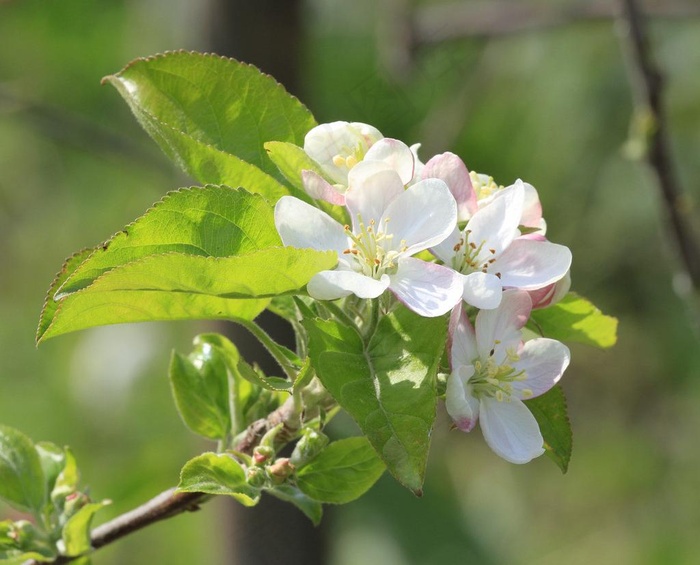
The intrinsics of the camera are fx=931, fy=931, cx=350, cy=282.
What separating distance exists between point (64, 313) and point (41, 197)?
323 cm

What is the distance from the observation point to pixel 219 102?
0.82 m

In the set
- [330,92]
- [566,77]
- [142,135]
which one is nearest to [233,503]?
[330,92]

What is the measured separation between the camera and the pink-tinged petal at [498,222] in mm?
728

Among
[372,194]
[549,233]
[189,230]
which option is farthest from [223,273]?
[549,233]

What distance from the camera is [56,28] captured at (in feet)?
11.1

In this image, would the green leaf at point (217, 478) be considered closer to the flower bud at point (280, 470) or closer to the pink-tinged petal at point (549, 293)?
the flower bud at point (280, 470)

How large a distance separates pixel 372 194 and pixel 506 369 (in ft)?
Result: 0.57

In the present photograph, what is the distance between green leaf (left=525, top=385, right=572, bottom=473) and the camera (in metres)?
0.77

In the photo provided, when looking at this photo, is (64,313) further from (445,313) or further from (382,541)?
(382,541)

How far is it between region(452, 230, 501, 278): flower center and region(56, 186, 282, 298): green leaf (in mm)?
172

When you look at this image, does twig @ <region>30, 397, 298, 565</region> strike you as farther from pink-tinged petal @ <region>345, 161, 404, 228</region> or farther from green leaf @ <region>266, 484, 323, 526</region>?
pink-tinged petal @ <region>345, 161, 404, 228</region>

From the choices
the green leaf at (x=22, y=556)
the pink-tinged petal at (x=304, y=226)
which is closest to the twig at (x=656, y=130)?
the pink-tinged petal at (x=304, y=226)

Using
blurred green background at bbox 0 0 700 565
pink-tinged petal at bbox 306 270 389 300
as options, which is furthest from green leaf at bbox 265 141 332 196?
blurred green background at bbox 0 0 700 565

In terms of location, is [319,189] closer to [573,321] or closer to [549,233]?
[573,321]
